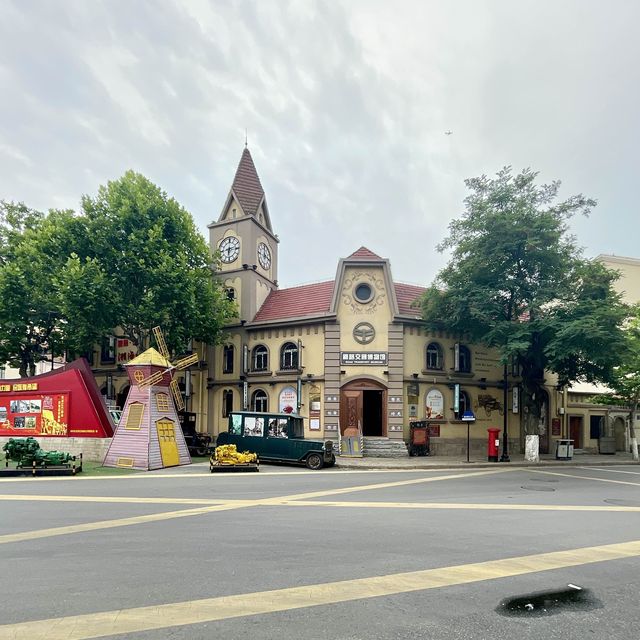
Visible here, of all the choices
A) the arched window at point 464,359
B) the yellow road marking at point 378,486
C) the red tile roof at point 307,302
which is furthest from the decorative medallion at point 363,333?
the yellow road marking at point 378,486

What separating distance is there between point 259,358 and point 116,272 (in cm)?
922

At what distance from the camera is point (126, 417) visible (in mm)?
19703

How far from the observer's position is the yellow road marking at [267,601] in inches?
179

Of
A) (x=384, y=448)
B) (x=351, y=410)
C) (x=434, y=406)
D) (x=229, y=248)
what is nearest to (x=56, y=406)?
(x=229, y=248)

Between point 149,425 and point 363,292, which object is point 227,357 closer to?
point 363,292

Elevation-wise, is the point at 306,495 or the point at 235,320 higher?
the point at 235,320

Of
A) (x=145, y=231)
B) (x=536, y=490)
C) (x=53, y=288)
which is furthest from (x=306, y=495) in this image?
(x=53, y=288)

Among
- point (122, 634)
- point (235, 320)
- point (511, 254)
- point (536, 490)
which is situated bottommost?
point (536, 490)

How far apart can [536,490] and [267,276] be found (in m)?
22.1

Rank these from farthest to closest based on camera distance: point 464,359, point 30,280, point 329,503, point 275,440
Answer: point 464,359, point 30,280, point 275,440, point 329,503

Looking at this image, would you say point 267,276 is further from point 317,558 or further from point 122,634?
point 122,634

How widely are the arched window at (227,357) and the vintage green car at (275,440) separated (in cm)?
899

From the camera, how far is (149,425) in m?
19.2

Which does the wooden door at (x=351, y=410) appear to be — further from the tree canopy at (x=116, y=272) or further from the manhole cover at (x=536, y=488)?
the manhole cover at (x=536, y=488)
